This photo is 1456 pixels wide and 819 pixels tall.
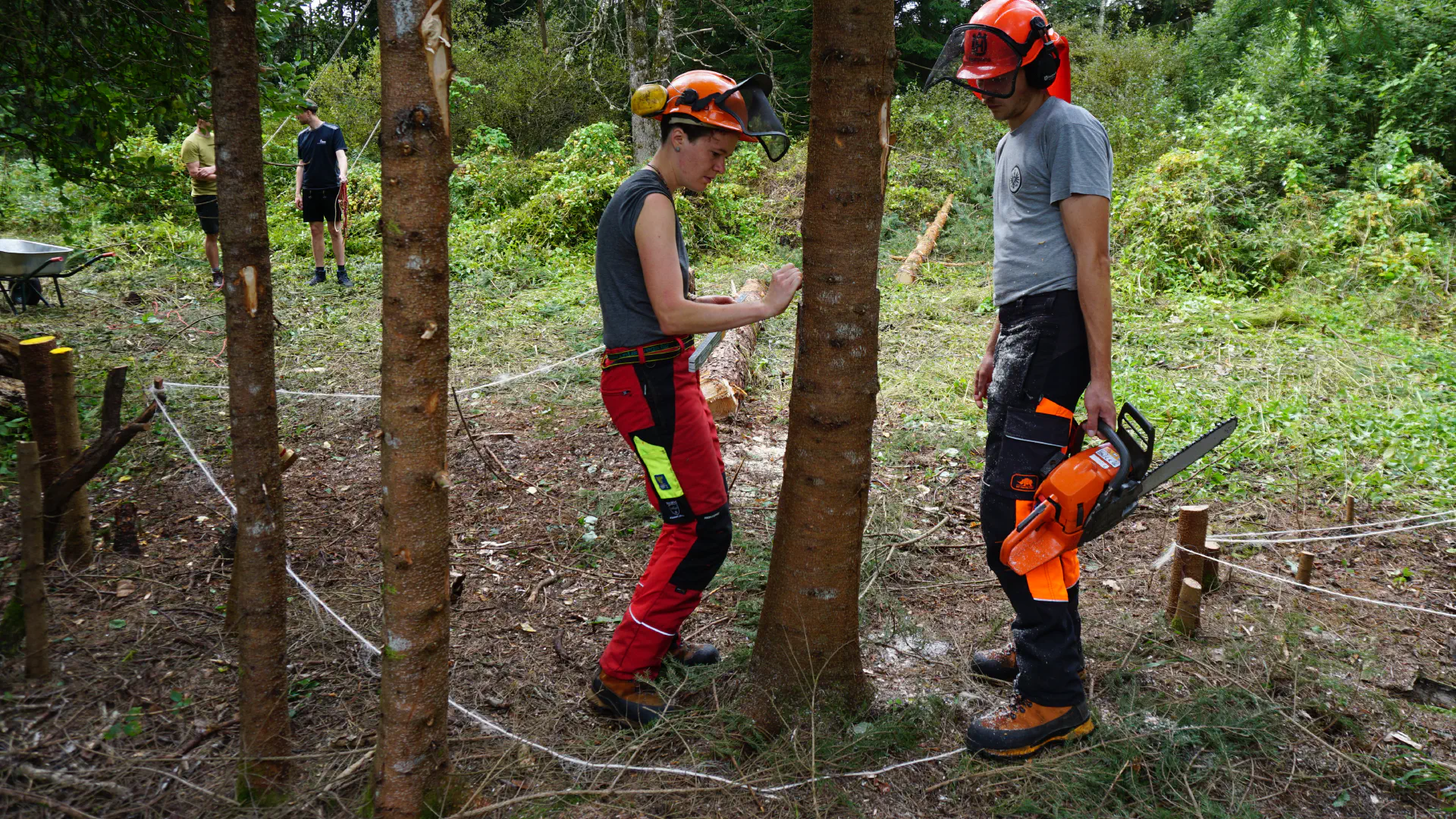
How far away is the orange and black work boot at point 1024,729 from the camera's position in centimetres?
249

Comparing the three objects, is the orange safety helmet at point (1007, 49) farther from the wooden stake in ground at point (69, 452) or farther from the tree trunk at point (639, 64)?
the tree trunk at point (639, 64)

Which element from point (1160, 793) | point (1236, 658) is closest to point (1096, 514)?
point (1160, 793)

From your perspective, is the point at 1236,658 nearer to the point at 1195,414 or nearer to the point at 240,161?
the point at 1195,414

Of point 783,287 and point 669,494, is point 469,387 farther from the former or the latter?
point 783,287

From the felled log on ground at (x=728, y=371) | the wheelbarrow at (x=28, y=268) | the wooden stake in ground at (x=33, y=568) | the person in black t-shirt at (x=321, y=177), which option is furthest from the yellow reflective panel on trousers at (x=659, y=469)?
the person in black t-shirt at (x=321, y=177)

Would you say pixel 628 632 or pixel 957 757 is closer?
pixel 957 757

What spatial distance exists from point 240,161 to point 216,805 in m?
1.65

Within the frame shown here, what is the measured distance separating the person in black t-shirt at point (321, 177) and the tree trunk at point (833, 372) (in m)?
7.54

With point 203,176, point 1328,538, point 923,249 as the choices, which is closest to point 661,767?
point 1328,538

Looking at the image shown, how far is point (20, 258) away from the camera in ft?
25.0

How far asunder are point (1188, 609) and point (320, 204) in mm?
8656

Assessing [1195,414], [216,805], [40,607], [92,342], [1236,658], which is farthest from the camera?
[92,342]

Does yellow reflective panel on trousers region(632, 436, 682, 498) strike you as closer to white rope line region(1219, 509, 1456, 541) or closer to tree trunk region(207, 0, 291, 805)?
tree trunk region(207, 0, 291, 805)

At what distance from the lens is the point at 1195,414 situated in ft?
18.0
